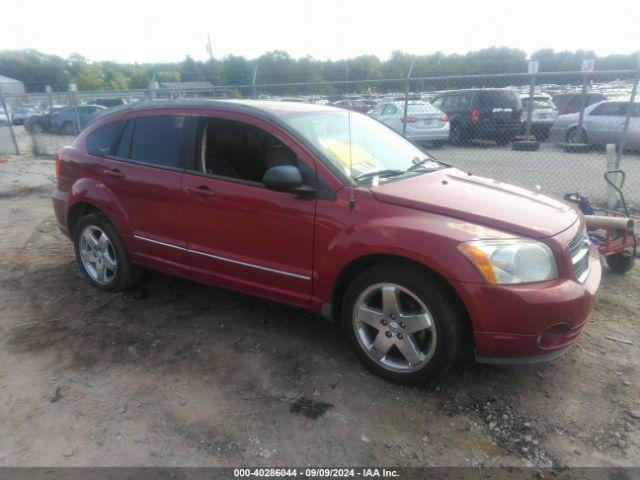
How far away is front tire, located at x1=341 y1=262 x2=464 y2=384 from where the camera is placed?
8.79 ft

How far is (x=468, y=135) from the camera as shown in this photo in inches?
486

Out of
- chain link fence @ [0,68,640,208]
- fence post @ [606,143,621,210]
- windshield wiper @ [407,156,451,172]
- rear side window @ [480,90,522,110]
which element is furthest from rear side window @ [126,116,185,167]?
rear side window @ [480,90,522,110]

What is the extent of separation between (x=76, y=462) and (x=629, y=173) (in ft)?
33.0

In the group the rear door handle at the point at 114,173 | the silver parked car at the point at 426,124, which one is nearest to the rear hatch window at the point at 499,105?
the silver parked car at the point at 426,124

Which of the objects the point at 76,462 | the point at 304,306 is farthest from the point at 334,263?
the point at 76,462

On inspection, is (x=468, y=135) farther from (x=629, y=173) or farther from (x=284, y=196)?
(x=284, y=196)

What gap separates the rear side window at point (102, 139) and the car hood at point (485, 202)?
99.1 inches

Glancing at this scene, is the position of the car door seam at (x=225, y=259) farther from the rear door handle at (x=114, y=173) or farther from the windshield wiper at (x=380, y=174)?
the windshield wiper at (x=380, y=174)

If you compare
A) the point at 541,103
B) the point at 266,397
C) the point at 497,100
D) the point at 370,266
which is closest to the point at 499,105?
the point at 497,100

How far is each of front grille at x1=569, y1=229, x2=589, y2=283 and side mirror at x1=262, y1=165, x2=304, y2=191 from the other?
166cm

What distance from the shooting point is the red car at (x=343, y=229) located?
2.60m

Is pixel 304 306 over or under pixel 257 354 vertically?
over

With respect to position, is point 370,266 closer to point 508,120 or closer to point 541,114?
point 508,120

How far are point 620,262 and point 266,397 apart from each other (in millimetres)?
3692
